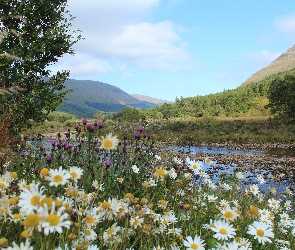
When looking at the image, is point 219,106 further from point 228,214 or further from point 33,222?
point 33,222

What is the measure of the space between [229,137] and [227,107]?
33.4 metres

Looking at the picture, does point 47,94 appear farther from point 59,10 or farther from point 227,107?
point 227,107

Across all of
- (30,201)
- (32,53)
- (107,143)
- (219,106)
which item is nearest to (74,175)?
(107,143)

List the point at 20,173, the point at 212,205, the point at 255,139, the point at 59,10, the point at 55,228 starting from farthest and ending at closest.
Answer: the point at 255,139, the point at 59,10, the point at 20,173, the point at 212,205, the point at 55,228

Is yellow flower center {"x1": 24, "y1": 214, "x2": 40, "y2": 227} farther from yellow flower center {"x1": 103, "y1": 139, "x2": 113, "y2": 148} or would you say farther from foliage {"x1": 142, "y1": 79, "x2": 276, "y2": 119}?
foliage {"x1": 142, "y1": 79, "x2": 276, "y2": 119}

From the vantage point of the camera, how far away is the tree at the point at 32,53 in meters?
11.6

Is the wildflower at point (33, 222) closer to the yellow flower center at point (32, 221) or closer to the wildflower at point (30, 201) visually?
the yellow flower center at point (32, 221)

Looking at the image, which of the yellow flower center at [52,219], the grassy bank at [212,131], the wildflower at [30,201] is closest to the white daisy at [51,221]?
the yellow flower center at [52,219]

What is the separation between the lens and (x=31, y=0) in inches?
462

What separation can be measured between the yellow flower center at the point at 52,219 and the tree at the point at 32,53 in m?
10.8

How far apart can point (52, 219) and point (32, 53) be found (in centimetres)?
1148

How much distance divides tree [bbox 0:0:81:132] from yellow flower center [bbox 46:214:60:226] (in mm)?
10846

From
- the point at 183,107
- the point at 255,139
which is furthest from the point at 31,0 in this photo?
the point at 183,107

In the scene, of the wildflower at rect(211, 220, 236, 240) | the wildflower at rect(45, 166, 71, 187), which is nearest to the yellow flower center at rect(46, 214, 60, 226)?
the wildflower at rect(45, 166, 71, 187)
